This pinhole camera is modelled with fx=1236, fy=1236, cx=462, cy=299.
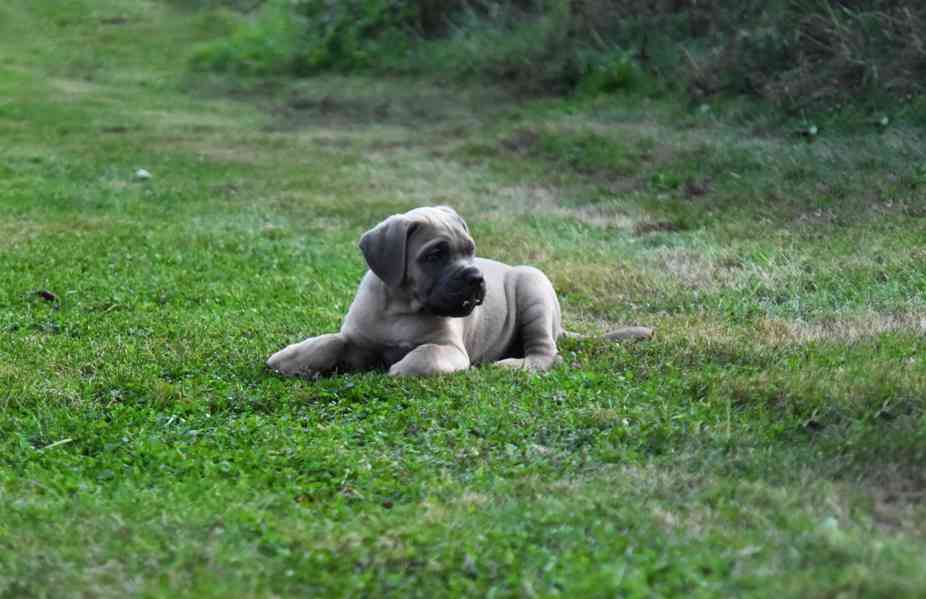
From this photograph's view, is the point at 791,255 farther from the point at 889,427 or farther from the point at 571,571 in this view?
the point at 571,571

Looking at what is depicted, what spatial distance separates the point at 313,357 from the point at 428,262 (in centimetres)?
81

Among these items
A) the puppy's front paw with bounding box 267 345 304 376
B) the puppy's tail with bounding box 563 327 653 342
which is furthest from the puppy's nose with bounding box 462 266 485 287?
Result: the puppy's tail with bounding box 563 327 653 342

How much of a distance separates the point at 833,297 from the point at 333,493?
14.6 feet

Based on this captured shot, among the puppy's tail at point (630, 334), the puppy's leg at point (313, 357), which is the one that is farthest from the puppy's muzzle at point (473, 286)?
the puppy's tail at point (630, 334)

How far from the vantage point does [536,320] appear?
7.23 meters

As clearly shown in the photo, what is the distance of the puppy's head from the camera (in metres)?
6.51

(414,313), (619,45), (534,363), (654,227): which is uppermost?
(414,313)

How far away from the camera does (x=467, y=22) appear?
20.7 meters

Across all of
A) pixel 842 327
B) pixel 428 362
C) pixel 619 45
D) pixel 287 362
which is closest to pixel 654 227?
pixel 842 327

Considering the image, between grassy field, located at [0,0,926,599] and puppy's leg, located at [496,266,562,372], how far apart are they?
167mm

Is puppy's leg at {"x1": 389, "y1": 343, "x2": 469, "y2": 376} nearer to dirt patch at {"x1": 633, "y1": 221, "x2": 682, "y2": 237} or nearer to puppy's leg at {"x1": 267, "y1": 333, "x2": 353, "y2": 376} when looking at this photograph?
puppy's leg at {"x1": 267, "y1": 333, "x2": 353, "y2": 376}

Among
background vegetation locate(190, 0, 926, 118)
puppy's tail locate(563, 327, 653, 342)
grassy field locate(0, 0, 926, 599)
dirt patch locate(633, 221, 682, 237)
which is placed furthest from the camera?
background vegetation locate(190, 0, 926, 118)

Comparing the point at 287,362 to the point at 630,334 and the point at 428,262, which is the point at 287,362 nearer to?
the point at 428,262

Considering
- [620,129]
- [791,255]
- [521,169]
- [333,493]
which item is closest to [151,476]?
[333,493]
